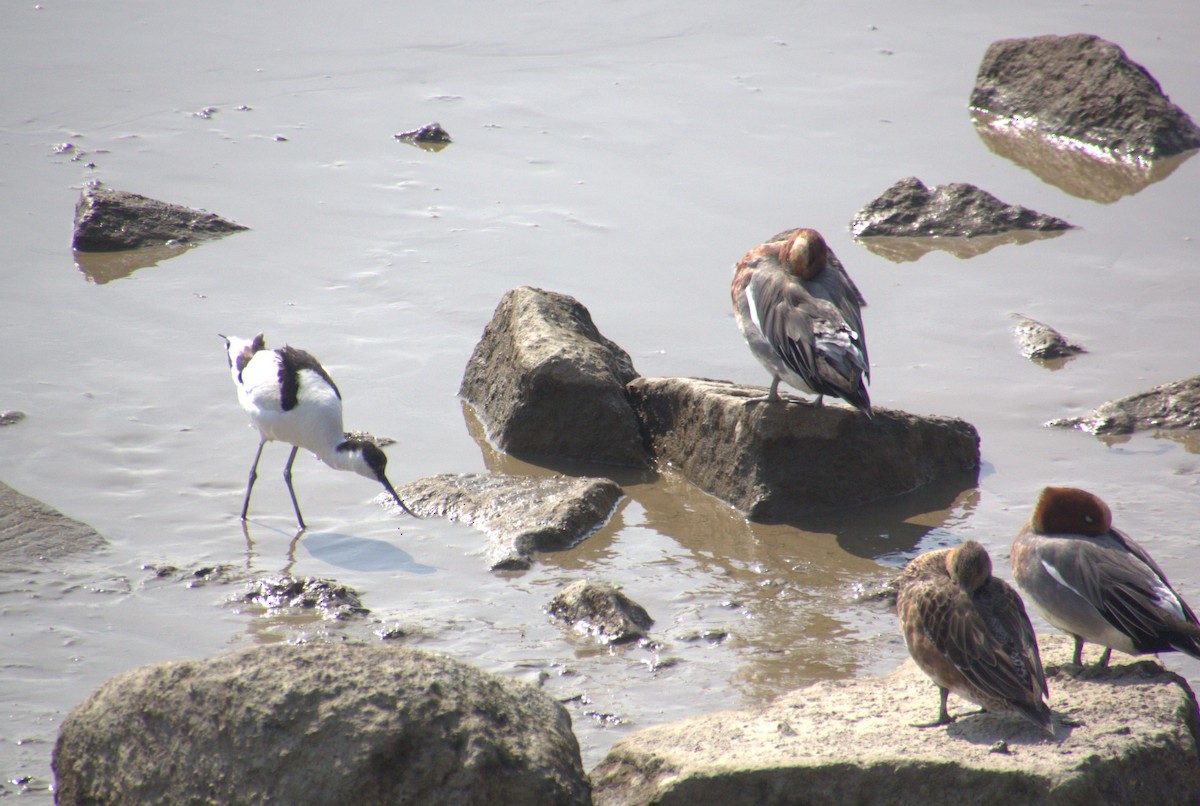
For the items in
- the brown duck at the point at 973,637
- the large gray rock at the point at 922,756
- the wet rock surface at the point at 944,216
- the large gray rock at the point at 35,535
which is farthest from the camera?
the wet rock surface at the point at 944,216

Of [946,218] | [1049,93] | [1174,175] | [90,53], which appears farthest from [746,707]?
[90,53]

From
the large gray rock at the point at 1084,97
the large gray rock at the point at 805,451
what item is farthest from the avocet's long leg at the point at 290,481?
the large gray rock at the point at 1084,97

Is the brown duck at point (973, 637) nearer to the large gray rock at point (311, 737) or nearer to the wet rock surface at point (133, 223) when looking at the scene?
the large gray rock at point (311, 737)

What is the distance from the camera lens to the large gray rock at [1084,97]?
11.2 meters

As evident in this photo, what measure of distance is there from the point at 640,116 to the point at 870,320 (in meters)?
4.48

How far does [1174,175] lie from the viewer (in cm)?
1076

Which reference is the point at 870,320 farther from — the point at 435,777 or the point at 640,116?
the point at 435,777

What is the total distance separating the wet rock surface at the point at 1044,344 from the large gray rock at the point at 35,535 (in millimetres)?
5382

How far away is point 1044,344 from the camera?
7.69m

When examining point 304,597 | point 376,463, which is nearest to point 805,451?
point 376,463

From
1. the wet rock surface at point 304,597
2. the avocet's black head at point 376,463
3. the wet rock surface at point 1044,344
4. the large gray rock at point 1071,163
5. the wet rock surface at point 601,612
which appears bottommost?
the wet rock surface at point 304,597

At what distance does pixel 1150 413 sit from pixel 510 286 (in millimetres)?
4125

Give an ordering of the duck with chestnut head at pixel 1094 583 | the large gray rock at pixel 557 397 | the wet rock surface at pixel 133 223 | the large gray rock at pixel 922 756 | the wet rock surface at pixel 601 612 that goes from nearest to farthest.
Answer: the large gray rock at pixel 922 756
the duck with chestnut head at pixel 1094 583
the wet rock surface at pixel 601 612
the large gray rock at pixel 557 397
the wet rock surface at pixel 133 223

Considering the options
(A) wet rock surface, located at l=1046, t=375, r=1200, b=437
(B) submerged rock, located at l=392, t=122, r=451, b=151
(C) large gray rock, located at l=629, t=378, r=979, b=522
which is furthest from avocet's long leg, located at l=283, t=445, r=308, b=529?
(B) submerged rock, located at l=392, t=122, r=451, b=151
